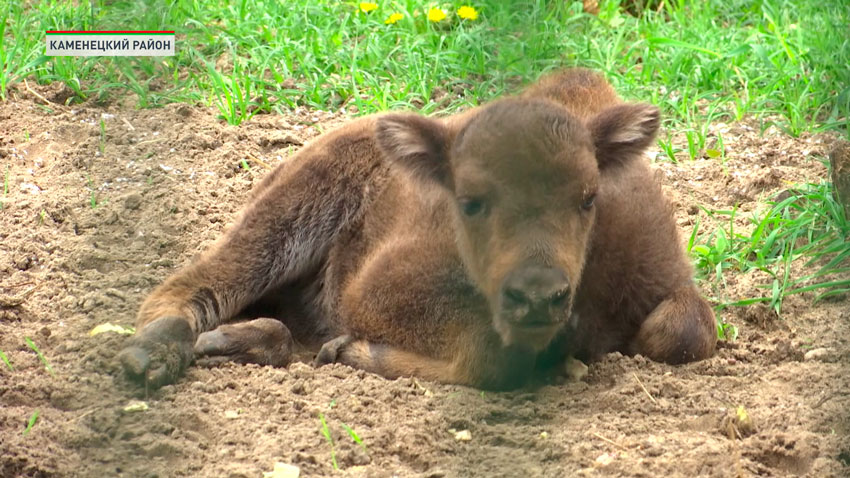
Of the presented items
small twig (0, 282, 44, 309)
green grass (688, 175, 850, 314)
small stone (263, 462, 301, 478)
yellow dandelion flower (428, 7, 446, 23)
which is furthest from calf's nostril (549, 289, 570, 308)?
yellow dandelion flower (428, 7, 446, 23)

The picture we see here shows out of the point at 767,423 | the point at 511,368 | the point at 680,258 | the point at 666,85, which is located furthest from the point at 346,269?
the point at 666,85

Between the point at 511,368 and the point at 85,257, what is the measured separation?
2348 mm

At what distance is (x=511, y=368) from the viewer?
15.6ft

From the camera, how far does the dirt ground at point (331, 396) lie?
12.8 feet

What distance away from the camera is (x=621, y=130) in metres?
4.75

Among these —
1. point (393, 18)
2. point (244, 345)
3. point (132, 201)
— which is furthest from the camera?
point (393, 18)

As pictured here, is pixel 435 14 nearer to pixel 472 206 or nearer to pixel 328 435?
pixel 472 206

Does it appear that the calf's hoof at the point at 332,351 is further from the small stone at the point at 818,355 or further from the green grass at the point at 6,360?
the small stone at the point at 818,355

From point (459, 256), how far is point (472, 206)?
1.60ft

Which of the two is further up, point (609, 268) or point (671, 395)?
point (609, 268)

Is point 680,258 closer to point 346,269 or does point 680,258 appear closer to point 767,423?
point 767,423

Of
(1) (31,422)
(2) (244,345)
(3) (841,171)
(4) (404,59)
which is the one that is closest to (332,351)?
(2) (244,345)

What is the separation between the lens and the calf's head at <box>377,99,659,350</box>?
420 centimetres

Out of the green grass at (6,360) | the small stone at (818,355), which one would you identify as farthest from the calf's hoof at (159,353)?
the small stone at (818,355)
